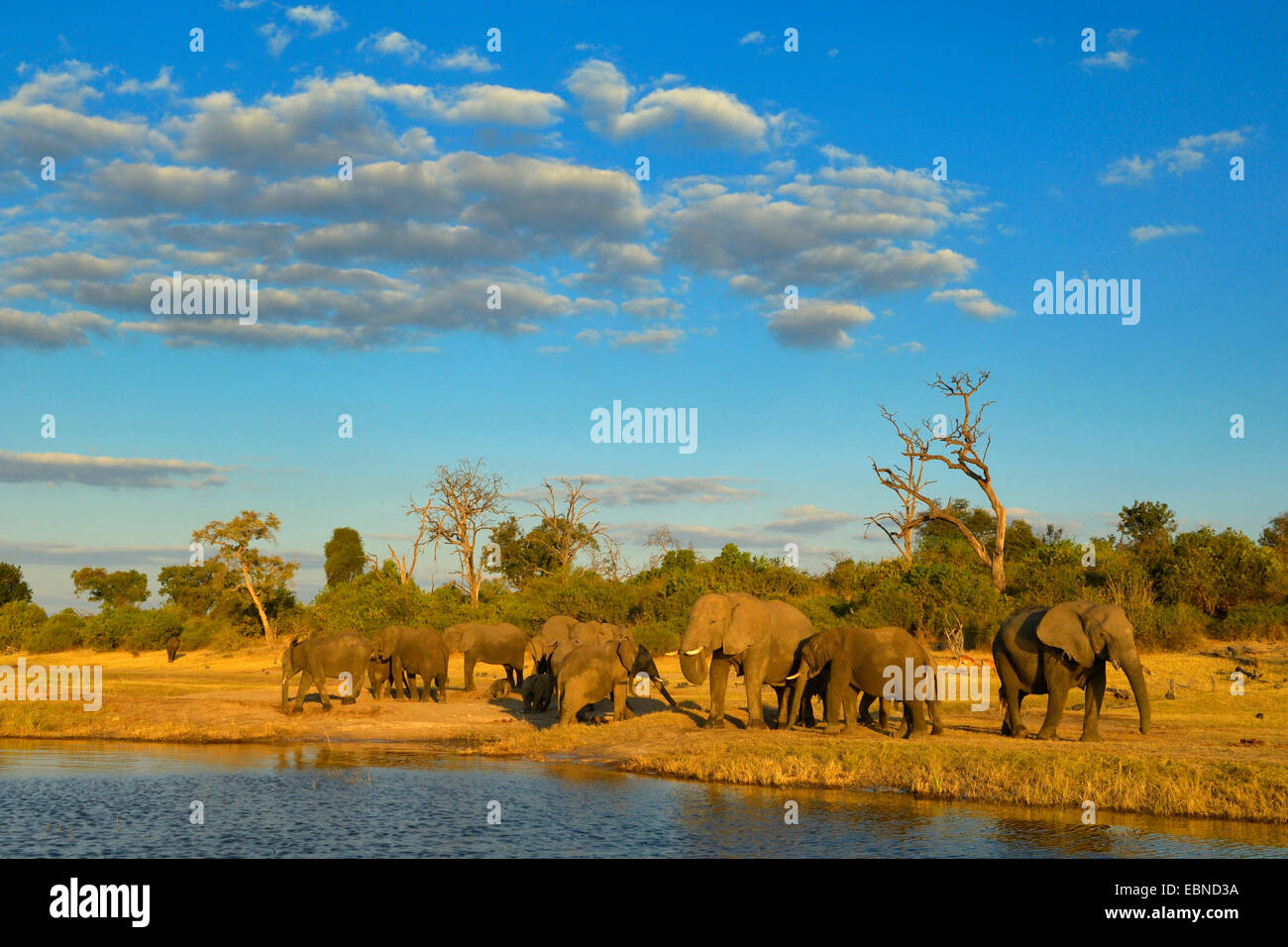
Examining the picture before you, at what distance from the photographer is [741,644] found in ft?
68.3

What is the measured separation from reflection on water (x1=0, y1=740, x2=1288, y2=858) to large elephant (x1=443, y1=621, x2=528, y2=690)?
487 inches

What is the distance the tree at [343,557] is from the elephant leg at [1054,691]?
85.9m

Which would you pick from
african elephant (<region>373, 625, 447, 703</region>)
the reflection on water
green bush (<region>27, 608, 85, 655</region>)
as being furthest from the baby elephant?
green bush (<region>27, 608, 85, 655</region>)

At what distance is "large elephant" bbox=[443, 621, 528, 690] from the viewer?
31156 mm

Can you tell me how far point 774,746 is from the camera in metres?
18.1

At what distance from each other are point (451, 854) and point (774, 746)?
296 inches

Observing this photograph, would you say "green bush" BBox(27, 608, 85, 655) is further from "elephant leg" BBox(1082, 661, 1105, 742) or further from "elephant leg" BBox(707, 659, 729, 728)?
"elephant leg" BBox(1082, 661, 1105, 742)

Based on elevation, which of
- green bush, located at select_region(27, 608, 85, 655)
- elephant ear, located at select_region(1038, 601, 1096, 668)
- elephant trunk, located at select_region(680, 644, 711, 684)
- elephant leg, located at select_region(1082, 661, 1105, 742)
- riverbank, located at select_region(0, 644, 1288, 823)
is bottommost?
green bush, located at select_region(27, 608, 85, 655)

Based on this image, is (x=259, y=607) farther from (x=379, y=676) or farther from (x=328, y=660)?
(x=328, y=660)

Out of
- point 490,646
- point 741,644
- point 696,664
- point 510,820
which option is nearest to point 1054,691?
point 741,644

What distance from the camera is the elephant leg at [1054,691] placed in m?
19.3
